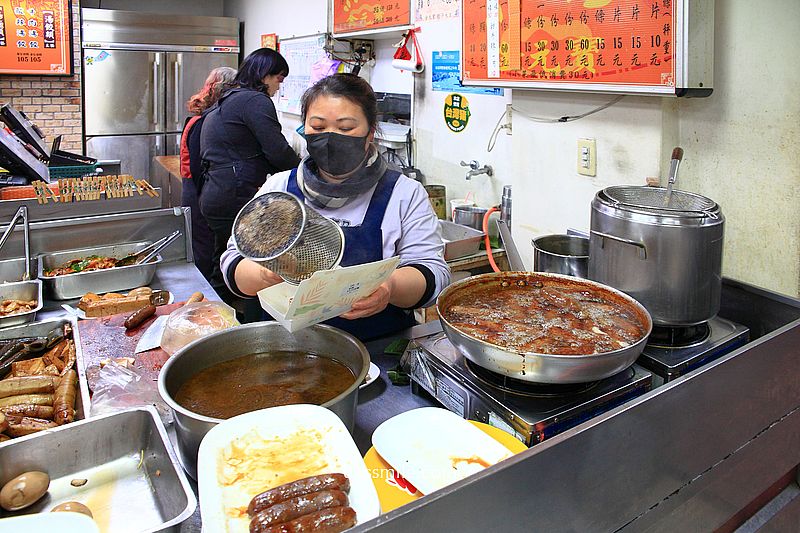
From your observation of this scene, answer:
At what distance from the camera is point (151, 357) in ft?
6.13

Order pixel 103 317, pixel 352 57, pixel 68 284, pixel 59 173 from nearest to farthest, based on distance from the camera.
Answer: pixel 103 317 < pixel 68 284 < pixel 59 173 < pixel 352 57

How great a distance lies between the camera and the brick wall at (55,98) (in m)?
6.68

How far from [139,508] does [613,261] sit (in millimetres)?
1295

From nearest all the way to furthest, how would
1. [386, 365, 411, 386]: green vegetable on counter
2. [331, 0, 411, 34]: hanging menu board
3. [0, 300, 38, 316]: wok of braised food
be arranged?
[386, 365, 411, 386]: green vegetable on counter → [0, 300, 38, 316]: wok of braised food → [331, 0, 411, 34]: hanging menu board

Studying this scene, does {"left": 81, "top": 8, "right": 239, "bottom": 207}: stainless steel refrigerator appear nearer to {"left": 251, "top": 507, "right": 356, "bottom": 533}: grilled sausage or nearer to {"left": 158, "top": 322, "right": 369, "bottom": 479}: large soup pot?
{"left": 158, "top": 322, "right": 369, "bottom": 479}: large soup pot

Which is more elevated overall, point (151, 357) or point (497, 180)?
point (497, 180)

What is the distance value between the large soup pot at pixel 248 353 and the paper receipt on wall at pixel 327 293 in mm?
121

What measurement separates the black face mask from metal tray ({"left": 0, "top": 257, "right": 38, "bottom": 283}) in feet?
5.08

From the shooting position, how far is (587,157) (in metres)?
2.95

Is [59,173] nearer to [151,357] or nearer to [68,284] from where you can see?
[68,284]

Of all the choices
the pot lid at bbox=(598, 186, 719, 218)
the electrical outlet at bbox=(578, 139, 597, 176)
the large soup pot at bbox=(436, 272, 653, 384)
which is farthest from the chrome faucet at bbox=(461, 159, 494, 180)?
the large soup pot at bbox=(436, 272, 653, 384)

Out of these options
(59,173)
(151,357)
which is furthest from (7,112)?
(151,357)

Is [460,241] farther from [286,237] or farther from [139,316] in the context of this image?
[286,237]

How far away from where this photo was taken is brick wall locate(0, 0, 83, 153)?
6.68 meters
